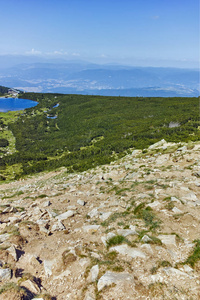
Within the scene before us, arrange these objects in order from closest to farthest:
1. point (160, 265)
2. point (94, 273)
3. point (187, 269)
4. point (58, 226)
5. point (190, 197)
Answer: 1. point (187, 269)
2. point (160, 265)
3. point (94, 273)
4. point (58, 226)
5. point (190, 197)

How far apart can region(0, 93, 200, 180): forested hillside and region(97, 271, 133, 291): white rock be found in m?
44.2

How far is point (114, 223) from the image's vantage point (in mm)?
12156

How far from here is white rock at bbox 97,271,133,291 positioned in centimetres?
713

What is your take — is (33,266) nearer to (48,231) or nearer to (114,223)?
(48,231)

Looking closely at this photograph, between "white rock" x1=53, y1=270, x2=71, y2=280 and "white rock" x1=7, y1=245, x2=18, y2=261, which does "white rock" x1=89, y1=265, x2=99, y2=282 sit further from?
"white rock" x1=7, y1=245, x2=18, y2=261

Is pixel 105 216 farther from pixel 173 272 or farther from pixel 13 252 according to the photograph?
pixel 173 272

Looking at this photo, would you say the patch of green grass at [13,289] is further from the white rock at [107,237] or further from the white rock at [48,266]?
the white rock at [107,237]

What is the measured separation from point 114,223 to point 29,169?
61510 mm

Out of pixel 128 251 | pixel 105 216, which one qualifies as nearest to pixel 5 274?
pixel 128 251

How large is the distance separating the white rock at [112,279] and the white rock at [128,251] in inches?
51.8

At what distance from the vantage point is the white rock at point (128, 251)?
867cm

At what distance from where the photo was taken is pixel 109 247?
9.74 meters

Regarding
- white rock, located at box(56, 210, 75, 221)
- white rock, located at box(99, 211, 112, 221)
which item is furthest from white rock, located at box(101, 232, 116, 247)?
white rock, located at box(56, 210, 75, 221)

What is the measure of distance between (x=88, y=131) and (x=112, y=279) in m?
111
